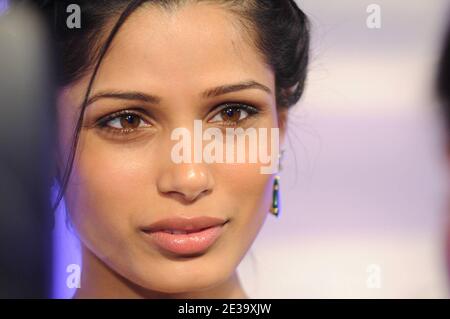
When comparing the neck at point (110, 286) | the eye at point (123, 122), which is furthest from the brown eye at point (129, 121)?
the neck at point (110, 286)

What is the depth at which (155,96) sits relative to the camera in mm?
1225

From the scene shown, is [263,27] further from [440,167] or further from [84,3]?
[440,167]

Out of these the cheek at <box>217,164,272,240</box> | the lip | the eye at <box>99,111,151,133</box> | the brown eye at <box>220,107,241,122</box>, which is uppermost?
the brown eye at <box>220,107,241,122</box>

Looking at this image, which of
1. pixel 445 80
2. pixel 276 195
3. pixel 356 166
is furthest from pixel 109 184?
pixel 445 80

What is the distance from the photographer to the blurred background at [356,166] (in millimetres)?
1419

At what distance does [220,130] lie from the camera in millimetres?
1317

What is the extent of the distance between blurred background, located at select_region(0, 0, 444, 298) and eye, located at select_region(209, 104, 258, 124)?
143 millimetres

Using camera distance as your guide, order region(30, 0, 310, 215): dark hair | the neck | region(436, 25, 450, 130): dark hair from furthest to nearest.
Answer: region(436, 25, 450, 130): dark hair → the neck → region(30, 0, 310, 215): dark hair

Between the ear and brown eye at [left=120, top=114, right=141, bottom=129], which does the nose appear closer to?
brown eye at [left=120, top=114, right=141, bottom=129]

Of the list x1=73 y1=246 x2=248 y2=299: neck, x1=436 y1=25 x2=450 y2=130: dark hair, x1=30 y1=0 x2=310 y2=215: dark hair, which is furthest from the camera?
x1=436 y1=25 x2=450 y2=130: dark hair

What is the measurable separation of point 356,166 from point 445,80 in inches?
12.7

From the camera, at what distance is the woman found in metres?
1.23

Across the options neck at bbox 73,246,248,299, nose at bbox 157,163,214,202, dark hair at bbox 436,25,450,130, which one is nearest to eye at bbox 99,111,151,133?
nose at bbox 157,163,214,202
